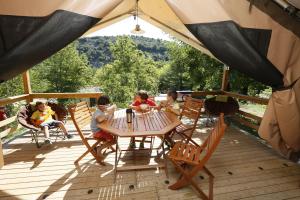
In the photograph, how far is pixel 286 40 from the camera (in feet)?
7.84

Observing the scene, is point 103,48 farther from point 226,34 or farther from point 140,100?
point 226,34

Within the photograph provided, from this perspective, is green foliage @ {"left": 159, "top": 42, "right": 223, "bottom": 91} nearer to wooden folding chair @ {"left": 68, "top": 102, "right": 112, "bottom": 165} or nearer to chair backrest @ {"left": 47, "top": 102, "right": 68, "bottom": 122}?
chair backrest @ {"left": 47, "top": 102, "right": 68, "bottom": 122}

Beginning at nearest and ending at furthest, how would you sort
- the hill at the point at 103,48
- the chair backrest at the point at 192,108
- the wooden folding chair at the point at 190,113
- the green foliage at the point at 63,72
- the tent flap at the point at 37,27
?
the tent flap at the point at 37,27
the wooden folding chair at the point at 190,113
the chair backrest at the point at 192,108
the green foliage at the point at 63,72
the hill at the point at 103,48

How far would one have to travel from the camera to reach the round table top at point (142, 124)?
2.55 m

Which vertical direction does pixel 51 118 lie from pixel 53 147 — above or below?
above

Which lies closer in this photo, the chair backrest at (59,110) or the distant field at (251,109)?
the chair backrest at (59,110)

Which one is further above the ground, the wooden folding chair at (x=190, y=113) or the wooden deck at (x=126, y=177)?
the wooden folding chair at (x=190, y=113)


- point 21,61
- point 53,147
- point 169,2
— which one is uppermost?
point 169,2

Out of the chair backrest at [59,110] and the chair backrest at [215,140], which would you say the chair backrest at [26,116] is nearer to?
the chair backrest at [59,110]

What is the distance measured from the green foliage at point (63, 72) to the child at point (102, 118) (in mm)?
24666

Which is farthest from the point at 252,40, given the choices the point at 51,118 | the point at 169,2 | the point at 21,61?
the point at 51,118

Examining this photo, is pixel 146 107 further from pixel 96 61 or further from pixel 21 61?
pixel 96 61

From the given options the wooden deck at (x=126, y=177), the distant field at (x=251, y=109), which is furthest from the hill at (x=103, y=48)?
the wooden deck at (x=126, y=177)

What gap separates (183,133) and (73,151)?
2192 mm
